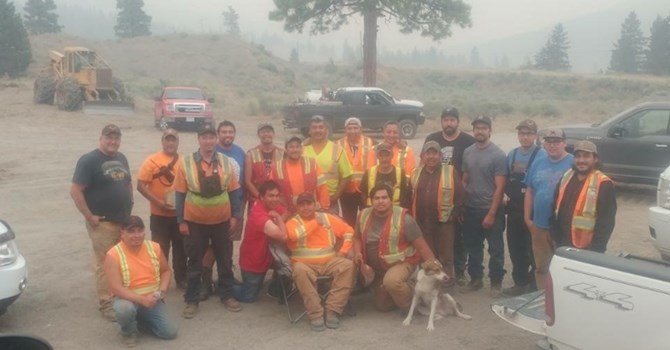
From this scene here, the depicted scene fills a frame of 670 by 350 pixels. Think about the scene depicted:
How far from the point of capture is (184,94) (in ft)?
79.3

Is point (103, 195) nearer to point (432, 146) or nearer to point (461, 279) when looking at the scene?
point (432, 146)

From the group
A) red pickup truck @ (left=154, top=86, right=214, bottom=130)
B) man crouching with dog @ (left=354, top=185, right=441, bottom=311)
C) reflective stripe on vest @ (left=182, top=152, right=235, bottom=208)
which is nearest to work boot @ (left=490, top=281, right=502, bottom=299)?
man crouching with dog @ (left=354, top=185, right=441, bottom=311)

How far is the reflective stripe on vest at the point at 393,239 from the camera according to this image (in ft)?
19.8

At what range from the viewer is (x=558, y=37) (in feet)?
284

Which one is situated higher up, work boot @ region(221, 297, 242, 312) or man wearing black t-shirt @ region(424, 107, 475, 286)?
man wearing black t-shirt @ region(424, 107, 475, 286)

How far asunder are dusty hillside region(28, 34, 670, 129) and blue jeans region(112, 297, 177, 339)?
1375 inches

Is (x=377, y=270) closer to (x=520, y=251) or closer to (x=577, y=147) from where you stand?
(x=520, y=251)

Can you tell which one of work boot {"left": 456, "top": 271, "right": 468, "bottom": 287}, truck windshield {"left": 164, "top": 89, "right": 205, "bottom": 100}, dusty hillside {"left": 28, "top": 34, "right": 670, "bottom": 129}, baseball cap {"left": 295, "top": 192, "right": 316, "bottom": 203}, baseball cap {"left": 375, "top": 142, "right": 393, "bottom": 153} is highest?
dusty hillside {"left": 28, "top": 34, "right": 670, "bottom": 129}

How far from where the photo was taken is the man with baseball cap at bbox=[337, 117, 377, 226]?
707cm

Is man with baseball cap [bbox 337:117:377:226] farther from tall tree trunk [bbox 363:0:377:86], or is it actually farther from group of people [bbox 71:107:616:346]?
tall tree trunk [bbox 363:0:377:86]

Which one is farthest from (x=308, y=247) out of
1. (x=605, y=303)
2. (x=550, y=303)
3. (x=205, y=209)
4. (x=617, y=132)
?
(x=617, y=132)

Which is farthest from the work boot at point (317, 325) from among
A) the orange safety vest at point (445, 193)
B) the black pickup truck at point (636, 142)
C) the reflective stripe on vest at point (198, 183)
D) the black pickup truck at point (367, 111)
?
the black pickup truck at point (367, 111)

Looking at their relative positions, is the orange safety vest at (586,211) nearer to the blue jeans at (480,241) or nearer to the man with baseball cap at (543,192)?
the man with baseball cap at (543,192)

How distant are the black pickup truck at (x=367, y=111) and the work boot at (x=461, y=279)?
15.3 m
